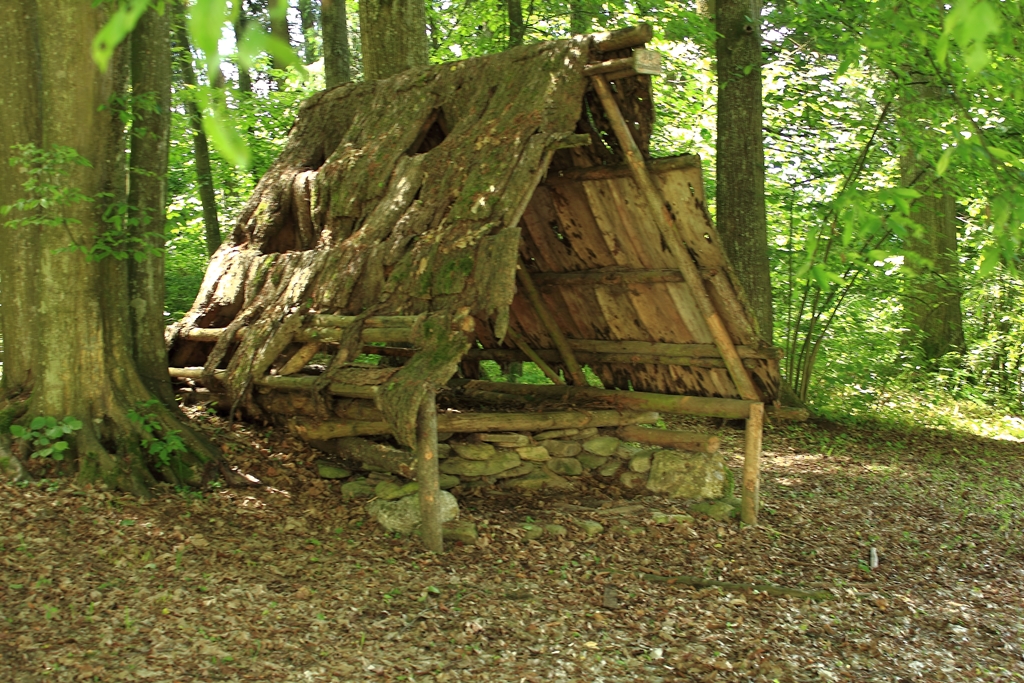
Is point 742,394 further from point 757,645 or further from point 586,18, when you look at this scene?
point 586,18

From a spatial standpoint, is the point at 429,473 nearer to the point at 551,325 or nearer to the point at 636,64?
the point at 551,325

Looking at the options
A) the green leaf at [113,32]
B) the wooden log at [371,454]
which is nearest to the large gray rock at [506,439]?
the wooden log at [371,454]

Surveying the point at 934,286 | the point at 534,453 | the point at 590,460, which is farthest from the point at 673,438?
the point at 934,286

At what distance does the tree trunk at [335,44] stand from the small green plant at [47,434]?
6.74 m

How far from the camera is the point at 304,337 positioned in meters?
6.23

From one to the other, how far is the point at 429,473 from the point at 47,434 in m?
2.39

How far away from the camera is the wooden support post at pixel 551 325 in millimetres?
7312

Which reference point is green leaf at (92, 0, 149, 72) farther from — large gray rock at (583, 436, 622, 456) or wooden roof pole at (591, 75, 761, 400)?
large gray rock at (583, 436, 622, 456)

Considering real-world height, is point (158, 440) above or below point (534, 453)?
above

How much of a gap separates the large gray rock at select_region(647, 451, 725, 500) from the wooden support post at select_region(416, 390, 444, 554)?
7.24 feet

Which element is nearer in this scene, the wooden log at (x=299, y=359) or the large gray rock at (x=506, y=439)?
the wooden log at (x=299, y=359)

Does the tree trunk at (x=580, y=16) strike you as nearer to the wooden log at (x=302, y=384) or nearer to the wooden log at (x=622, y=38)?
the wooden log at (x=622, y=38)

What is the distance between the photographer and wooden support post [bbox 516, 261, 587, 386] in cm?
731

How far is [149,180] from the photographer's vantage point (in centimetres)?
609
